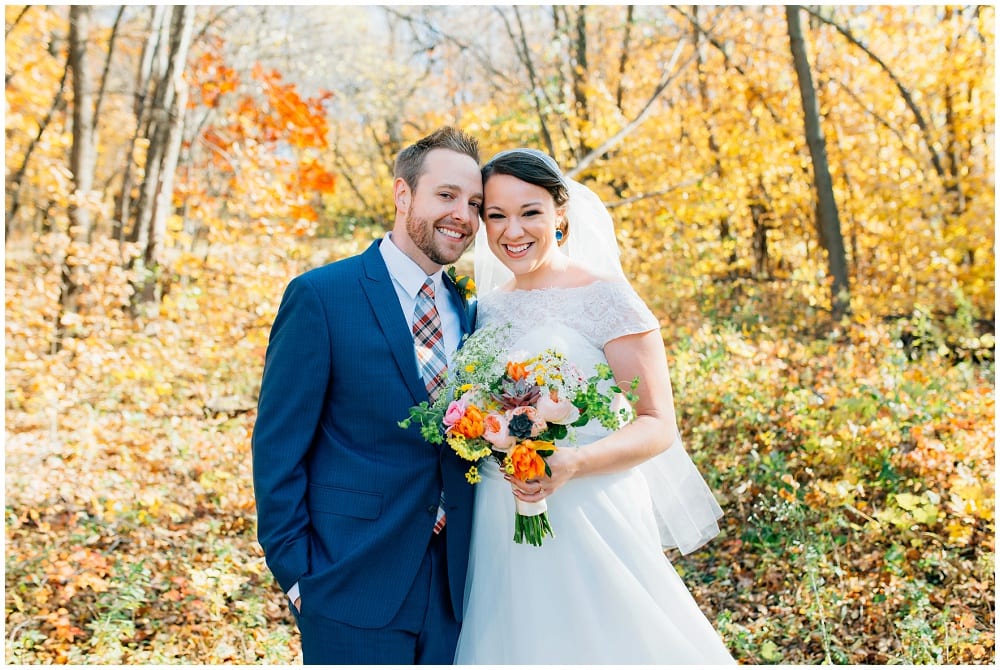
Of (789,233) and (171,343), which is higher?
(789,233)

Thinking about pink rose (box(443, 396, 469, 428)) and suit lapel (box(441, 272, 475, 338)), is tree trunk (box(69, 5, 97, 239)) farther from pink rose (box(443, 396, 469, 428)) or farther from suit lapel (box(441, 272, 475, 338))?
pink rose (box(443, 396, 469, 428))

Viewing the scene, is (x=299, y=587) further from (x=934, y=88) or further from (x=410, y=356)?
(x=934, y=88)

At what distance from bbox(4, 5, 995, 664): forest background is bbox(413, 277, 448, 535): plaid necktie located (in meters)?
2.57

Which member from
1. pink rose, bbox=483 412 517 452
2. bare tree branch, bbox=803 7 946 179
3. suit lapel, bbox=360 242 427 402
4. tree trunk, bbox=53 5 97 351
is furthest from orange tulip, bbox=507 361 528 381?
bare tree branch, bbox=803 7 946 179

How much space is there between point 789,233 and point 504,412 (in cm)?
1033

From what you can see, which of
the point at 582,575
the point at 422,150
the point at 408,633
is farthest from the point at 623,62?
the point at 408,633

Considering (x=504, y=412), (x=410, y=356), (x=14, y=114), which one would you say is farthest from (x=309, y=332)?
(x=14, y=114)

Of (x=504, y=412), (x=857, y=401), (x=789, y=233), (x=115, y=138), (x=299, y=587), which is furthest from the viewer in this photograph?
(x=115, y=138)

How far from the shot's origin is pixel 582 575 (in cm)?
254

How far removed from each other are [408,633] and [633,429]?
0.99 meters

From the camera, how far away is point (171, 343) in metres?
7.67

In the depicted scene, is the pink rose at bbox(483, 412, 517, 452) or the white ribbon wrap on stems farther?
the white ribbon wrap on stems

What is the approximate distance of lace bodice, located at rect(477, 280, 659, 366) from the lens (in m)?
2.65

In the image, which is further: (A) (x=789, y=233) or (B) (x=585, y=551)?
(A) (x=789, y=233)
